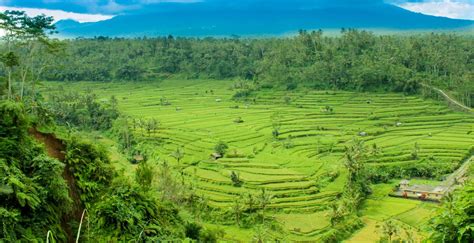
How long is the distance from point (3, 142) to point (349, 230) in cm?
1772

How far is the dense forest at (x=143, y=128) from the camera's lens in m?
9.37

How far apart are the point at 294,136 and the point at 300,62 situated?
1038 inches

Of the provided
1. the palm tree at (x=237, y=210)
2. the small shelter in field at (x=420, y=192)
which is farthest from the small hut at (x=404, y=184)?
the palm tree at (x=237, y=210)

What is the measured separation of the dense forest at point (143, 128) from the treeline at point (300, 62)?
17 cm

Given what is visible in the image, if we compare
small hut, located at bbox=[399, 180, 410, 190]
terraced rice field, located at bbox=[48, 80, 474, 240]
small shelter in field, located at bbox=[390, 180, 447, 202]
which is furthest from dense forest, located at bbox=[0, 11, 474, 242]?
small shelter in field, located at bbox=[390, 180, 447, 202]

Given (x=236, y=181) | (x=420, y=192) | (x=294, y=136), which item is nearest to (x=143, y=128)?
(x=294, y=136)

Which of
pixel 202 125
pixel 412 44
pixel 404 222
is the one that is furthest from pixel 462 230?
pixel 412 44

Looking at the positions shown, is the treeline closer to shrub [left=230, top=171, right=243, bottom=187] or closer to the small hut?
the small hut

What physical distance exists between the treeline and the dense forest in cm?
17

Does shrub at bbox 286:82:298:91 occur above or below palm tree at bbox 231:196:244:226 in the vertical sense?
above

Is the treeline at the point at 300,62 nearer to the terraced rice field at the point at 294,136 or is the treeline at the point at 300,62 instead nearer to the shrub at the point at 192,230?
the terraced rice field at the point at 294,136

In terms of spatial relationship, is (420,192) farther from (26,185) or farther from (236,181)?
(26,185)

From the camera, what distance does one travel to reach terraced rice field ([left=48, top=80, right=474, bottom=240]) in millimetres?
27047

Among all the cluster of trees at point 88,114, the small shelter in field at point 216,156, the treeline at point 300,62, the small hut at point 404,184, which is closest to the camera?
the small hut at point 404,184
